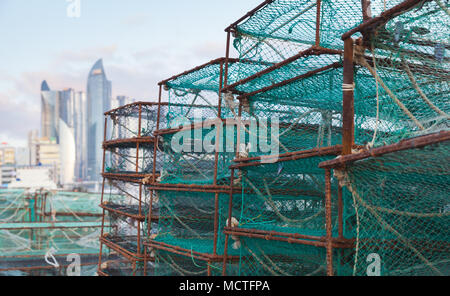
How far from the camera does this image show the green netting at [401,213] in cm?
366

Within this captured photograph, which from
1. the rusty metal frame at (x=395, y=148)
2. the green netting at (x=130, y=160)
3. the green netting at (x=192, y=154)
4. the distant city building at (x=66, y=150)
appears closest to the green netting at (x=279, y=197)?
the green netting at (x=192, y=154)

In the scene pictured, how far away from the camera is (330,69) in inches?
184

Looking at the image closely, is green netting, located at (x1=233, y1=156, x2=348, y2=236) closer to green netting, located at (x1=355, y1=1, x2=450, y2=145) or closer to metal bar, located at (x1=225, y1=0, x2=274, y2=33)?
green netting, located at (x1=355, y1=1, x2=450, y2=145)

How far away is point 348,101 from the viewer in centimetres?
383

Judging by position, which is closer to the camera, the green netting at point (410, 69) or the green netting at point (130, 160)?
the green netting at point (410, 69)

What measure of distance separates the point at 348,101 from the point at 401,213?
1.05 meters

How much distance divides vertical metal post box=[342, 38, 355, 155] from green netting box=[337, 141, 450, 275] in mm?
236

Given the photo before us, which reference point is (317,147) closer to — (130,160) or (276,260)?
(276,260)

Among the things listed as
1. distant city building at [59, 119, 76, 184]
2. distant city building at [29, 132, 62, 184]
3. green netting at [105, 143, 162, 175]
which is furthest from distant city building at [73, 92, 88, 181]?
green netting at [105, 143, 162, 175]

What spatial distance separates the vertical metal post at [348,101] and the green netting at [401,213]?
236 millimetres

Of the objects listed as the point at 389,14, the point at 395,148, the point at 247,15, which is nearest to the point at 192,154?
the point at 247,15

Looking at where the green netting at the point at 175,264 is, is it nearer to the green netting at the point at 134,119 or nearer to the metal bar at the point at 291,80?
the metal bar at the point at 291,80
